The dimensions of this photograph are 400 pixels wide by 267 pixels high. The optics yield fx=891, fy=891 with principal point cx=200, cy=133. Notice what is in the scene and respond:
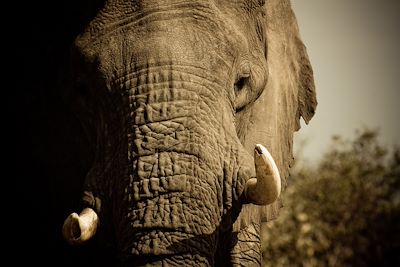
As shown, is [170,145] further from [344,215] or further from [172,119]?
[344,215]

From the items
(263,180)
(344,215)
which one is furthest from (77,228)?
(344,215)

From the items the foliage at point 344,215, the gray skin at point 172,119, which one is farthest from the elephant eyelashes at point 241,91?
the foliage at point 344,215

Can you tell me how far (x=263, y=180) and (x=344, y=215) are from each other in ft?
21.8

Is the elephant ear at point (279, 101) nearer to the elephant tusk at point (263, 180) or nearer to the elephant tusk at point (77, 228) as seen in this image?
the elephant tusk at point (263, 180)

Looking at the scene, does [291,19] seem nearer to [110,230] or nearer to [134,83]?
[134,83]

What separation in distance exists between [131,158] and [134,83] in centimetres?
29

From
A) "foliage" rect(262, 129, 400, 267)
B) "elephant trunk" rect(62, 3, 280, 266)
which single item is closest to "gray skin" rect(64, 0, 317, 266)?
"elephant trunk" rect(62, 3, 280, 266)

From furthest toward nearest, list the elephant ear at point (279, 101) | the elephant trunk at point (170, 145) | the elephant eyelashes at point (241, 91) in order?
the elephant ear at point (279, 101), the elephant eyelashes at point (241, 91), the elephant trunk at point (170, 145)

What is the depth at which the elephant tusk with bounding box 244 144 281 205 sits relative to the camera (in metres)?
3.06

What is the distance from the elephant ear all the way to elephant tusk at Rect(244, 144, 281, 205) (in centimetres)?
50

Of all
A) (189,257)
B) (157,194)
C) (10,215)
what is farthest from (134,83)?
(10,215)

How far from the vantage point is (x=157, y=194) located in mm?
2971

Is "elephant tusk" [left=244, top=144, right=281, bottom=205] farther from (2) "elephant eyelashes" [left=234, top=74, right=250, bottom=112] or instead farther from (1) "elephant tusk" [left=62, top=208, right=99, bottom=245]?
(1) "elephant tusk" [left=62, top=208, right=99, bottom=245]

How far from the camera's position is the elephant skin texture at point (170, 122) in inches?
118
